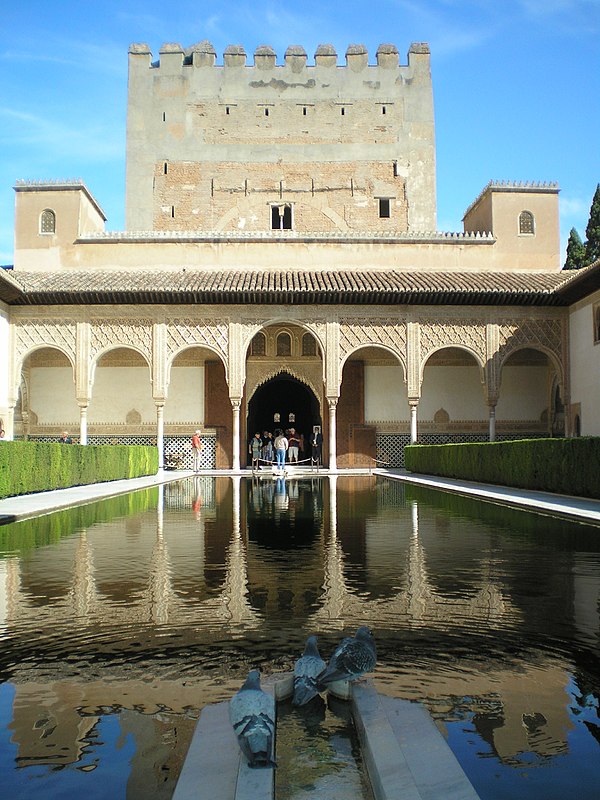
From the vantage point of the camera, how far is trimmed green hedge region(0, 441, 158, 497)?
10.0 metres

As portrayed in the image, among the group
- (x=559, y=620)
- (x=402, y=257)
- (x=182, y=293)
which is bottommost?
(x=559, y=620)

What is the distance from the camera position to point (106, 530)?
23.3 ft

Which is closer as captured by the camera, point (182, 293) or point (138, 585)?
point (138, 585)

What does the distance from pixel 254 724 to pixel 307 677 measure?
49 centimetres

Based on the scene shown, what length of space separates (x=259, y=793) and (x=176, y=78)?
2884 cm

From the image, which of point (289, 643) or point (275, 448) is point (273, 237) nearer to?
point (275, 448)

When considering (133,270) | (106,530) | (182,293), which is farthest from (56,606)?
(133,270)

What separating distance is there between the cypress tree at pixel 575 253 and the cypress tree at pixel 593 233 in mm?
382

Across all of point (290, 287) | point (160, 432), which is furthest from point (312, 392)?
point (160, 432)

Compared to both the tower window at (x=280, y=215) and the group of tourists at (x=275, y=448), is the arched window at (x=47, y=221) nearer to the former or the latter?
the tower window at (x=280, y=215)

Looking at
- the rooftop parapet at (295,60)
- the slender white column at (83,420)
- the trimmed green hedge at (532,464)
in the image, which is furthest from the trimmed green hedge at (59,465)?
the rooftop parapet at (295,60)

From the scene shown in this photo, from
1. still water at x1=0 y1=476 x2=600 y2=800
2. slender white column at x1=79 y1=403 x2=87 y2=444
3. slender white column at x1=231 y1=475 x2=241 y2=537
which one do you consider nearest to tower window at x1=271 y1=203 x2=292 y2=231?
slender white column at x1=79 y1=403 x2=87 y2=444

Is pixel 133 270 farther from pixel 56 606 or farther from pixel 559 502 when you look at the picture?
pixel 56 606

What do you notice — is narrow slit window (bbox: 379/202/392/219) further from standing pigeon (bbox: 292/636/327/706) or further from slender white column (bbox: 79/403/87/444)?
standing pigeon (bbox: 292/636/327/706)
